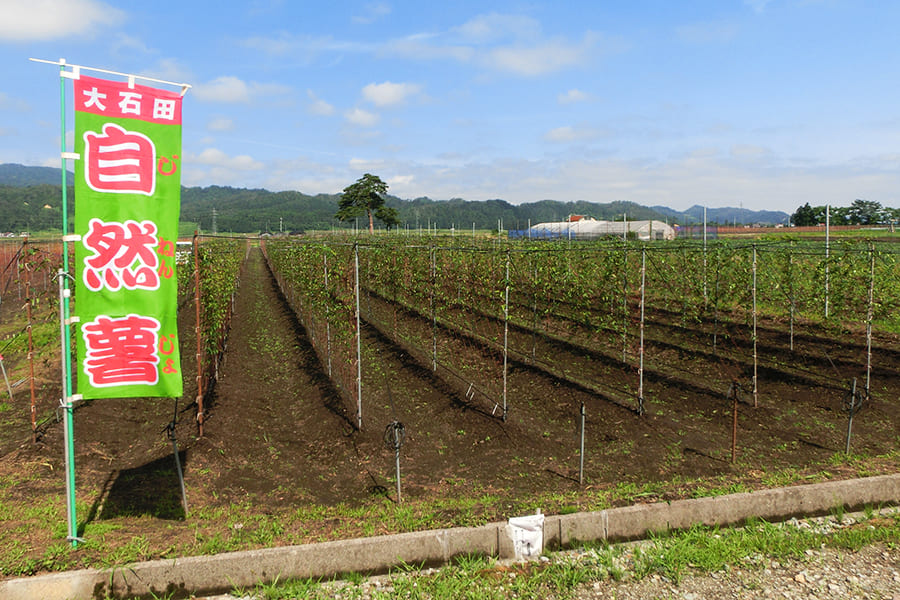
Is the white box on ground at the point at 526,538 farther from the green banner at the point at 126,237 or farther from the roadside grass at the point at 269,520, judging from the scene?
the green banner at the point at 126,237

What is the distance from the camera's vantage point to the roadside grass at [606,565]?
12.6 feet

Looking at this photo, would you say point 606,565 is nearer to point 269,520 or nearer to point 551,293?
point 269,520

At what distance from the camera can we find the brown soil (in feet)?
17.2

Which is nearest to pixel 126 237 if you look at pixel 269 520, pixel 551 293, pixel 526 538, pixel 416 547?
pixel 269 520

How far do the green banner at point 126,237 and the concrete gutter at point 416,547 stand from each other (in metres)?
1.31

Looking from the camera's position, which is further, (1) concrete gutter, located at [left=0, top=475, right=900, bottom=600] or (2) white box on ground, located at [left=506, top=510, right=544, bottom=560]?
(2) white box on ground, located at [left=506, top=510, right=544, bottom=560]

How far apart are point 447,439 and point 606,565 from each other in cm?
338

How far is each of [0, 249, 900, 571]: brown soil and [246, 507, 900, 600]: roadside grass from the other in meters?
0.58

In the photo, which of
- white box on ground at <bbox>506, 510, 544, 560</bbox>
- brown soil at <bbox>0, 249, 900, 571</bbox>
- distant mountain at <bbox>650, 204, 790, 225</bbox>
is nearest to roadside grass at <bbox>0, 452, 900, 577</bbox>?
brown soil at <bbox>0, 249, 900, 571</bbox>

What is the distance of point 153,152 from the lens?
430cm

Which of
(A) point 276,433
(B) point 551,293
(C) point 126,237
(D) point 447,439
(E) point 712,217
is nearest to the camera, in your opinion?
(C) point 126,237

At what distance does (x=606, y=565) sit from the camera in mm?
4102

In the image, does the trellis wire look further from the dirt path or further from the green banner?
the green banner

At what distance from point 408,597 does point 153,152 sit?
382 centimetres
